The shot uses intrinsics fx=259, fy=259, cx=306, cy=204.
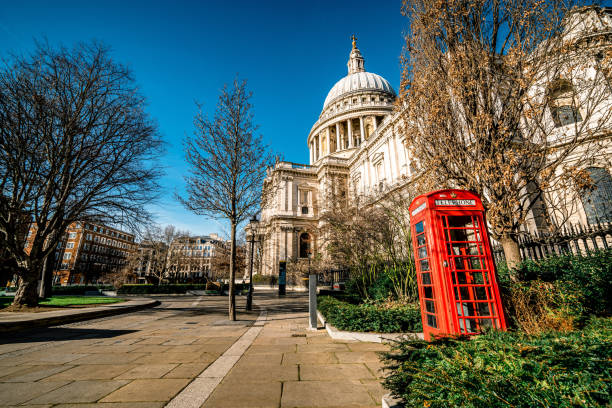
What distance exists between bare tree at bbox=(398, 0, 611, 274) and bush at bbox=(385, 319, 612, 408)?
4.75m

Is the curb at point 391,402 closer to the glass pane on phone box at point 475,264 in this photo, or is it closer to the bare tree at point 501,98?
the glass pane on phone box at point 475,264

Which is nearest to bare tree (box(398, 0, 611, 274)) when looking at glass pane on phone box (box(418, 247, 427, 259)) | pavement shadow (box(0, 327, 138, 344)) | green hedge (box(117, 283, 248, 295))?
glass pane on phone box (box(418, 247, 427, 259))

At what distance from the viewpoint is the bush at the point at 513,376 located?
146 centimetres

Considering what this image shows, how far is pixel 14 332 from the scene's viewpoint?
6.49 m

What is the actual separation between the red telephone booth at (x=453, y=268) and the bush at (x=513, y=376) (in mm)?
1646

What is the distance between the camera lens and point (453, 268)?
13.1 ft

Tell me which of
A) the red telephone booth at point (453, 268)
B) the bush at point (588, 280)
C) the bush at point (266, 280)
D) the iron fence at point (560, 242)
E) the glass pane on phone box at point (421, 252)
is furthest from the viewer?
the bush at point (266, 280)

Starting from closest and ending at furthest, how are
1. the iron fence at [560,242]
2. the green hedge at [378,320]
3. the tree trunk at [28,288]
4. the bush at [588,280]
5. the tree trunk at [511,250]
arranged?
the bush at [588,280]
the green hedge at [378,320]
the tree trunk at [511,250]
the iron fence at [560,242]
the tree trunk at [28,288]

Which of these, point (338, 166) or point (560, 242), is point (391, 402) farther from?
point (338, 166)

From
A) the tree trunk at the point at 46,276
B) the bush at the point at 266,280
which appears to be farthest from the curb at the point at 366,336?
the bush at the point at 266,280

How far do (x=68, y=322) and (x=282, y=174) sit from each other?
3237 centimetres

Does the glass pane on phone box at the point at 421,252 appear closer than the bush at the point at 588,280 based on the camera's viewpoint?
No

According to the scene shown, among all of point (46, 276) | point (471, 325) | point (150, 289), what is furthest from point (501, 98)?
point (150, 289)

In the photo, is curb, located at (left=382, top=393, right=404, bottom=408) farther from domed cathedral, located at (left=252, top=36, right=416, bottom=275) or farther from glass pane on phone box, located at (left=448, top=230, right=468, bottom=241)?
domed cathedral, located at (left=252, top=36, right=416, bottom=275)
